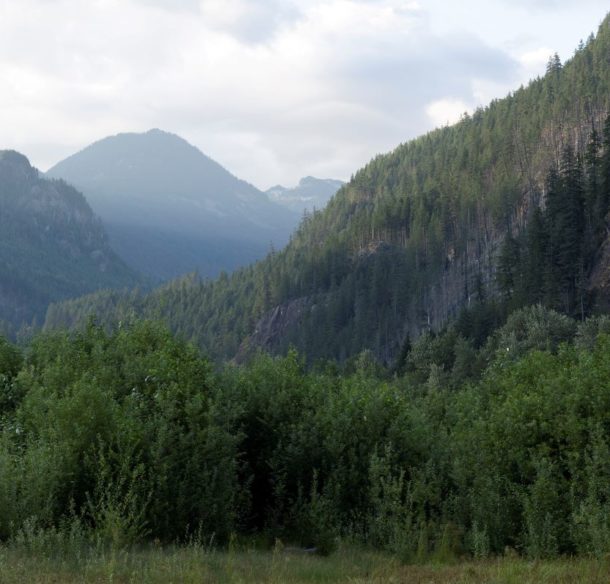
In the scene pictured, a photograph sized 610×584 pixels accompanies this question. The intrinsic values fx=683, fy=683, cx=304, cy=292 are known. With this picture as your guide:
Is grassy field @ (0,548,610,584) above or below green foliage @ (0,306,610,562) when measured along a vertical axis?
below

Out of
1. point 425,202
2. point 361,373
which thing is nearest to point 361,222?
point 425,202

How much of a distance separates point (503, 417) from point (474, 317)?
91302 mm

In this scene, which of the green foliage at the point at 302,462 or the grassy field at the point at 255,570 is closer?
the grassy field at the point at 255,570

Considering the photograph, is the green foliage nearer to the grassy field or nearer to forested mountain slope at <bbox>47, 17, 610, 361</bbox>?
the grassy field

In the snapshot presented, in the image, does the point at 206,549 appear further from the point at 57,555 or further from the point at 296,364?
the point at 296,364

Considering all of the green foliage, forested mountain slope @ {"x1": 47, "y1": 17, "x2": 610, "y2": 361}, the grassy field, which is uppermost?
forested mountain slope @ {"x1": 47, "y1": 17, "x2": 610, "y2": 361}

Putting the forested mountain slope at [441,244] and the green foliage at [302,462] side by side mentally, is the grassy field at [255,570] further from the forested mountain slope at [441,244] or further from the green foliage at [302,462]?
the forested mountain slope at [441,244]

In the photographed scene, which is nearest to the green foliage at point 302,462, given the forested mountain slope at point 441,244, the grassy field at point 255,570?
the grassy field at point 255,570

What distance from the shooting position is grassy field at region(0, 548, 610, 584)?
33.9ft

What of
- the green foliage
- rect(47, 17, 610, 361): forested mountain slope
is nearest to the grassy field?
the green foliage

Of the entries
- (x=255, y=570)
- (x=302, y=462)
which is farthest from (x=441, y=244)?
(x=255, y=570)

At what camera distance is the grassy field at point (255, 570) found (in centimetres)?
1034

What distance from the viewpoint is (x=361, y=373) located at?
22469 millimetres

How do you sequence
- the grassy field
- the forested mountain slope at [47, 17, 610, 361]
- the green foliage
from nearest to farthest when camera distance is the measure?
the grassy field
the green foliage
the forested mountain slope at [47, 17, 610, 361]
